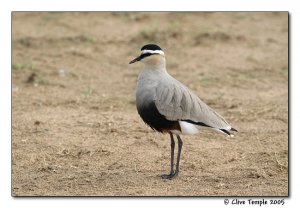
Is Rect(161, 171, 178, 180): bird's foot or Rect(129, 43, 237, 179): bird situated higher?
Rect(129, 43, 237, 179): bird

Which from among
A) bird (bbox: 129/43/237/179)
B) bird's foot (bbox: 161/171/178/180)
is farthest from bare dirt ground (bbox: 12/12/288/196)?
bird (bbox: 129/43/237/179)

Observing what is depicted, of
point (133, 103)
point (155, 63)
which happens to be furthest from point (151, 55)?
point (133, 103)

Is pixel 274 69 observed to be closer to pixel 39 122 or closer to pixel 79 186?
pixel 39 122

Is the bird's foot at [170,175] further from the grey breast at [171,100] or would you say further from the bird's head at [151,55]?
the bird's head at [151,55]

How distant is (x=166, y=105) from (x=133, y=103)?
3033 millimetres

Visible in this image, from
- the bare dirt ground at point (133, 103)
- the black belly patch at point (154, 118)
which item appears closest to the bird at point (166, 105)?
the black belly patch at point (154, 118)

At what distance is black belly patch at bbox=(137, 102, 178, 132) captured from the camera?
19.1ft

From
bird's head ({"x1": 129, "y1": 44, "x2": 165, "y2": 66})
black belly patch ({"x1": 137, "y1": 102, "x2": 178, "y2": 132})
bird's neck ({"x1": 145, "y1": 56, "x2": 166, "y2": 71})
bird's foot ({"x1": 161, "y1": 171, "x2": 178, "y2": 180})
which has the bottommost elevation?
bird's foot ({"x1": 161, "y1": 171, "x2": 178, "y2": 180})

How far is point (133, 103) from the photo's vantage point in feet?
29.0

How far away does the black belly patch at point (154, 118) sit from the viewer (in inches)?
229

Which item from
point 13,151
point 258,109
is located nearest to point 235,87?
point 258,109

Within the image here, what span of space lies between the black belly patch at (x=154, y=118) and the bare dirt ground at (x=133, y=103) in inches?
22.1

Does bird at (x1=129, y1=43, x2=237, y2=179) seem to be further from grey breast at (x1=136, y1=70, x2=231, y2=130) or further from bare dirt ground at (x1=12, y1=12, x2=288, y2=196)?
bare dirt ground at (x1=12, y1=12, x2=288, y2=196)

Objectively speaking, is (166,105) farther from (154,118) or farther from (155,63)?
(155,63)
